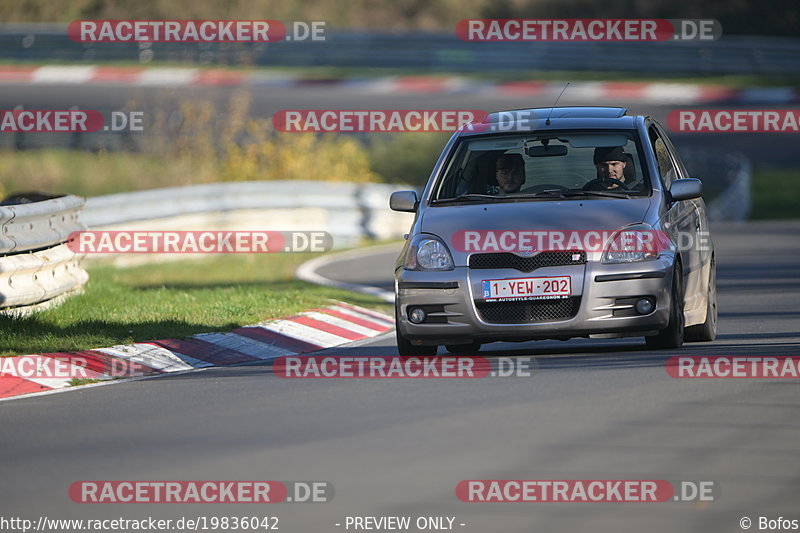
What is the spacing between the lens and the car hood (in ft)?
33.9

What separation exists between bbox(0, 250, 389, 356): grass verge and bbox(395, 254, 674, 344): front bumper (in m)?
2.80

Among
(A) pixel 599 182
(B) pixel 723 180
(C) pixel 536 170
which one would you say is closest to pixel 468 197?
(C) pixel 536 170

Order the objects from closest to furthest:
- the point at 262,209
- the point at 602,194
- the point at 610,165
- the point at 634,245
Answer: the point at 634,245 → the point at 602,194 → the point at 610,165 → the point at 262,209

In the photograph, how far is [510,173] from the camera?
37.1ft

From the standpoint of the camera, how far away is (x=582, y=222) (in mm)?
10359

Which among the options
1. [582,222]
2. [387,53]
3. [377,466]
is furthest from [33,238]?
[387,53]

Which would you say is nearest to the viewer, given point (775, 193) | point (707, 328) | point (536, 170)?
point (707, 328)

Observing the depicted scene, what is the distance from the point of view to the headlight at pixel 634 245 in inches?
404

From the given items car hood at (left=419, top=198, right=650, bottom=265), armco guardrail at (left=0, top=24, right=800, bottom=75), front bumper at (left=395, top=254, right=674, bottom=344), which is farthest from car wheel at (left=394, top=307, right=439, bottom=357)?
armco guardrail at (left=0, top=24, right=800, bottom=75)

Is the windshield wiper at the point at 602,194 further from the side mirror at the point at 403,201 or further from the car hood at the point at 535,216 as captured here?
the side mirror at the point at 403,201

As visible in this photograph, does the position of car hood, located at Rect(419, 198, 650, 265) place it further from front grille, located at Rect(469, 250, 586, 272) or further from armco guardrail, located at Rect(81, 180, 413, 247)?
armco guardrail, located at Rect(81, 180, 413, 247)

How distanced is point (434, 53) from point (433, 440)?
3492 centimetres

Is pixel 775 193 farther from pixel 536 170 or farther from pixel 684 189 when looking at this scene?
pixel 684 189

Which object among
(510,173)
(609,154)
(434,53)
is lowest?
(510,173)
